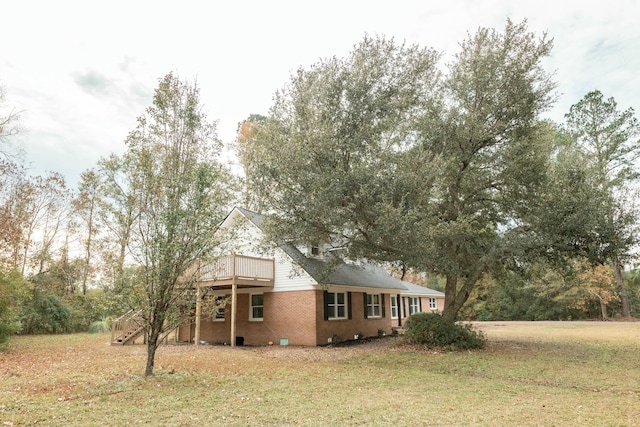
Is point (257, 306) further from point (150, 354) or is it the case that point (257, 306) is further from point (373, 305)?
point (150, 354)

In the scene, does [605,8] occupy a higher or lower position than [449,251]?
higher

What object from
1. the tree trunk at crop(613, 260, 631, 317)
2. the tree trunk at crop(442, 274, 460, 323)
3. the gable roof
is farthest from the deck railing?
the tree trunk at crop(613, 260, 631, 317)

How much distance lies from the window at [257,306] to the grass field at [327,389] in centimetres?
432

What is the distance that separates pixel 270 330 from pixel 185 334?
5.50 meters

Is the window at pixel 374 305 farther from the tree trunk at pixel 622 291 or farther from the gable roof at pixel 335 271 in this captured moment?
the tree trunk at pixel 622 291

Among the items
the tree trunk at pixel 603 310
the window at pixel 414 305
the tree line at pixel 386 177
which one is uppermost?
the tree line at pixel 386 177

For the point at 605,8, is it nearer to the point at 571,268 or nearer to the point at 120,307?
the point at 571,268

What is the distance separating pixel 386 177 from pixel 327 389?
6.54 meters

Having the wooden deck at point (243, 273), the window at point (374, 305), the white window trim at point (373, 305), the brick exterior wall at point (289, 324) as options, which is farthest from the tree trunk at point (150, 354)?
the window at point (374, 305)

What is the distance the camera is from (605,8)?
12.0m

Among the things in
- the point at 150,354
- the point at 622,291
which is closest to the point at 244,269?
the point at 150,354

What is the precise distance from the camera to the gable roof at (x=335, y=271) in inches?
606

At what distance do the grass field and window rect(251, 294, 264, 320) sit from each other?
14.2 ft

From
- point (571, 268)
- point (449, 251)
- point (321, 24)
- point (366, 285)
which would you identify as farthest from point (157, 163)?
point (571, 268)
